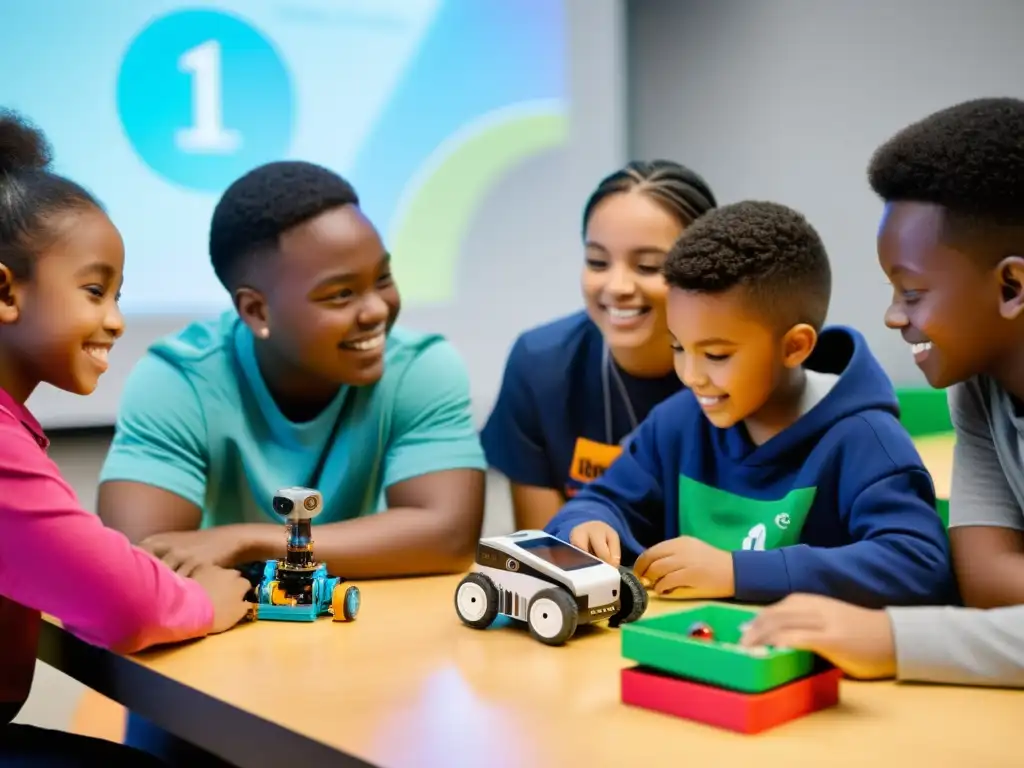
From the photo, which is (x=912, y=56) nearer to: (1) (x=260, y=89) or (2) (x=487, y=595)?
(1) (x=260, y=89)

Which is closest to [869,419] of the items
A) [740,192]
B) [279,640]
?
[279,640]

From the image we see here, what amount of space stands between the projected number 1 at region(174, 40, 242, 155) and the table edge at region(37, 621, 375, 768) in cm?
151

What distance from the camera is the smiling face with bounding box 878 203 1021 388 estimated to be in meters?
1.07

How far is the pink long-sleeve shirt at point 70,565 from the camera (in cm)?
99

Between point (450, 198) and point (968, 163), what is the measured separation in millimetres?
1899

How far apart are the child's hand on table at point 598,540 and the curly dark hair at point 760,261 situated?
Result: 29 cm

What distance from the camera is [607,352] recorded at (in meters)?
1.80

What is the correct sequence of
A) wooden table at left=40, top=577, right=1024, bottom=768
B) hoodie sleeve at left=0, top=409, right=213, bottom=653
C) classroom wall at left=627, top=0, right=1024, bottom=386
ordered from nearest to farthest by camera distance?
1. wooden table at left=40, top=577, right=1024, bottom=768
2. hoodie sleeve at left=0, top=409, right=213, bottom=653
3. classroom wall at left=627, top=0, right=1024, bottom=386

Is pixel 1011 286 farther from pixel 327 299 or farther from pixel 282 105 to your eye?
pixel 282 105

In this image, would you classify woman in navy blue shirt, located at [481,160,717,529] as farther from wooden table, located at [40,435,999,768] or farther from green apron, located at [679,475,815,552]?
wooden table, located at [40,435,999,768]

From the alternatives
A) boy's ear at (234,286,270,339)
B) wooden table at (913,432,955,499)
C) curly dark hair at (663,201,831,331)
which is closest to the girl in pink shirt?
boy's ear at (234,286,270,339)

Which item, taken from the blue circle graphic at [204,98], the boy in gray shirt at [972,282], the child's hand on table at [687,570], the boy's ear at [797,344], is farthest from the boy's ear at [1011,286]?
the blue circle graphic at [204,98]

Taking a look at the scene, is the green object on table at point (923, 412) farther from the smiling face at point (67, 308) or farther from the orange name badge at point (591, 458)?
the smiling face at point (67, 308)

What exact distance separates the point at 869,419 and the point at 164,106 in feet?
5.73
